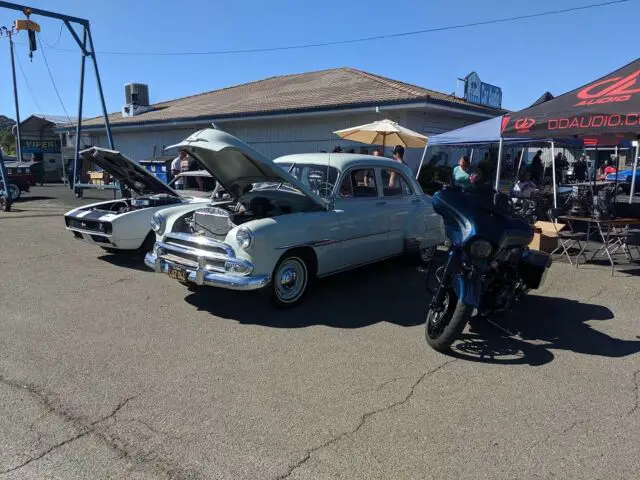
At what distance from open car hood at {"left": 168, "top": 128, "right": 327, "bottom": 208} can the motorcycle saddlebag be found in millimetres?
2279

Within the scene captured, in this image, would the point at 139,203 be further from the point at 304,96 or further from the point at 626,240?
the point at 304,96

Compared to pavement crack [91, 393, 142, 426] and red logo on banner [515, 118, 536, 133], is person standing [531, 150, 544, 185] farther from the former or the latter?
pavement crack [91, 393, 142, 426]

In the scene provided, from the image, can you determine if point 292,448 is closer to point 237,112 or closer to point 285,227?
point 285,227

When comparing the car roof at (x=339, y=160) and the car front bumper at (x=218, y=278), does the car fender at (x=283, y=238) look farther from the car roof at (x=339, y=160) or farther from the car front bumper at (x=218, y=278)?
the car roof at (x=339, y=160)

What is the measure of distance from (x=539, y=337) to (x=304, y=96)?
14.9 meters

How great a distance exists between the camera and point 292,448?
114 inches

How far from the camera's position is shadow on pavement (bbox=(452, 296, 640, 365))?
438 centimetres

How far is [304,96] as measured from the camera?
59.3ft

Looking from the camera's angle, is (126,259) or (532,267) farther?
(126,259)

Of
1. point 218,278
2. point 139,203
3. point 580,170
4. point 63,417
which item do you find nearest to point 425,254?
point 218,278

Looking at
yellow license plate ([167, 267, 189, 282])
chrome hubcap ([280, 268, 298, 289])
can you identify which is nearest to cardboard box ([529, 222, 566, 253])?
chrome hubcap ([280, 268, 298, 289])

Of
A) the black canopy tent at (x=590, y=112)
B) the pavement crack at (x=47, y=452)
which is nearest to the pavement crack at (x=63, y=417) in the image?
the pavement crack at (x=47, y=452)

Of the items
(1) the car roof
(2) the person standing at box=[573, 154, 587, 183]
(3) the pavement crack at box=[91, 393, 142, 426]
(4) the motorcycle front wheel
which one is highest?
(2) the person standing at box=[573, 154, 587, 183]

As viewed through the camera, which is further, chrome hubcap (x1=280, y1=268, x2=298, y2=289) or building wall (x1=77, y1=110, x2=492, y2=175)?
building wall (x1=77, y1=110, x2=492, y2=175)
